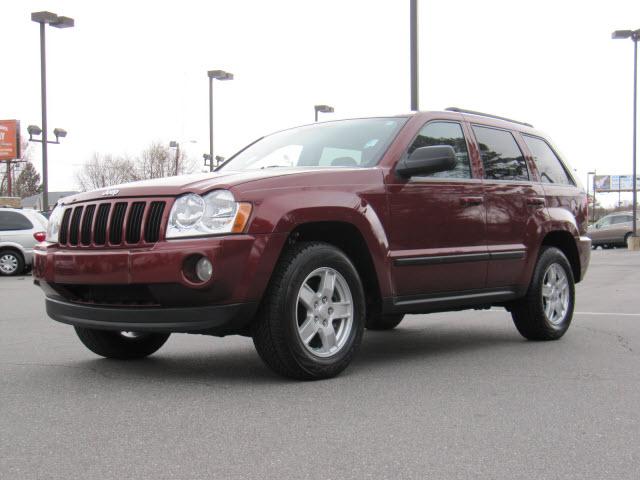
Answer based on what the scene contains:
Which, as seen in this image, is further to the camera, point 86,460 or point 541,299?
point 541,299

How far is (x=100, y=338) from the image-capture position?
18.9 feet

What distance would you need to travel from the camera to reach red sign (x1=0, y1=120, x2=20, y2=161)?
223 feet

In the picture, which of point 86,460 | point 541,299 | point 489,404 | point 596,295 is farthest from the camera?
point 596,295

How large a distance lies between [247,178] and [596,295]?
28.9 ft

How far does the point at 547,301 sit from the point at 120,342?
12.0 ft

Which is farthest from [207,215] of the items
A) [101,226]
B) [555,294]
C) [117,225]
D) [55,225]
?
[555,294]

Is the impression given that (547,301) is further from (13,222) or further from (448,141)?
(13,222)

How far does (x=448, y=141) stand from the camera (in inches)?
251

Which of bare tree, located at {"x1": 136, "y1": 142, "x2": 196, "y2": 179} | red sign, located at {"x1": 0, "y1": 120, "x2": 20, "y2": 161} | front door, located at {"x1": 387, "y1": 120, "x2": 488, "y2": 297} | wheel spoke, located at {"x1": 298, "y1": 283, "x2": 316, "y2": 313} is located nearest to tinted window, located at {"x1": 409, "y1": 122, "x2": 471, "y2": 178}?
front door, located at {"x1": 387, "y1": 120, "x2": 488, "y2": 297}

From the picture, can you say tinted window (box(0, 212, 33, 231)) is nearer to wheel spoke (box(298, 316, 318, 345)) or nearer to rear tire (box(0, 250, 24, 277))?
rear tire (box(0, 250, 24, 277))

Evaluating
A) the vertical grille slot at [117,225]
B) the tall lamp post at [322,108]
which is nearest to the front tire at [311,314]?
the vertical grille slot at [117,225]

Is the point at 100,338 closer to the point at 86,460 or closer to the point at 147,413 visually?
the point at 147,413

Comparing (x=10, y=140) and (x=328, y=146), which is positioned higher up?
(x=10, y=140)

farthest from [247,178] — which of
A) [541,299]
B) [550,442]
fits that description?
[541,299]
